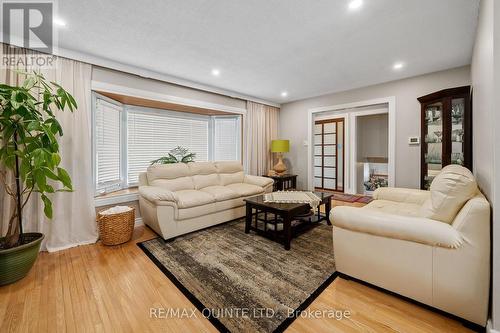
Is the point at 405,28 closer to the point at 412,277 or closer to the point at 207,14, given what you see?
the point at 207,14

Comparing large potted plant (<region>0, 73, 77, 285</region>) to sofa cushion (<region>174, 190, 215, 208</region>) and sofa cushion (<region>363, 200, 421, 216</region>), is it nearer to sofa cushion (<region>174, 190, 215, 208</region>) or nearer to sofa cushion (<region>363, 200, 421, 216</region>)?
sofa cushion (<region>174, 190, 215, 208</region>)

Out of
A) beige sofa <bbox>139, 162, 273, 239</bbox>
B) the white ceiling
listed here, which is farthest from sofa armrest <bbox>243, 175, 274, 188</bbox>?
the white ceiling

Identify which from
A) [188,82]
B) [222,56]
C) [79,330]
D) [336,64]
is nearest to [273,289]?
[79,330]

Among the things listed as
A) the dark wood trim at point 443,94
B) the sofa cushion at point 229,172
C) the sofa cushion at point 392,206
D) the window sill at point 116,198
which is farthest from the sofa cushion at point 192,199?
the dark wood trim at point 443,94

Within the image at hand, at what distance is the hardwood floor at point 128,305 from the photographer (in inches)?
55.2

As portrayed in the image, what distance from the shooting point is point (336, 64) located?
3.12 metres

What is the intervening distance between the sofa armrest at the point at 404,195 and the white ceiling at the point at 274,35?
1757 millimetres

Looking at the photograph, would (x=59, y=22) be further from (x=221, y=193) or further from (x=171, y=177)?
(x=221, y=193)

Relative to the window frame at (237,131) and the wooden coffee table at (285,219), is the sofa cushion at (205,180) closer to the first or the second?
the window frame at (237,131)

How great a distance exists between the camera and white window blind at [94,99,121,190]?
A: 3.11 meters

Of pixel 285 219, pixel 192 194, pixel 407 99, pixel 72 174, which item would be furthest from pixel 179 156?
pixel 407 99

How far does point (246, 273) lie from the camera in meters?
2.00

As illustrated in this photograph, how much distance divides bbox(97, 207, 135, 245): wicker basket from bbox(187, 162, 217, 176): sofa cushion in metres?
1.30

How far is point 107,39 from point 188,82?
144 centimetres
